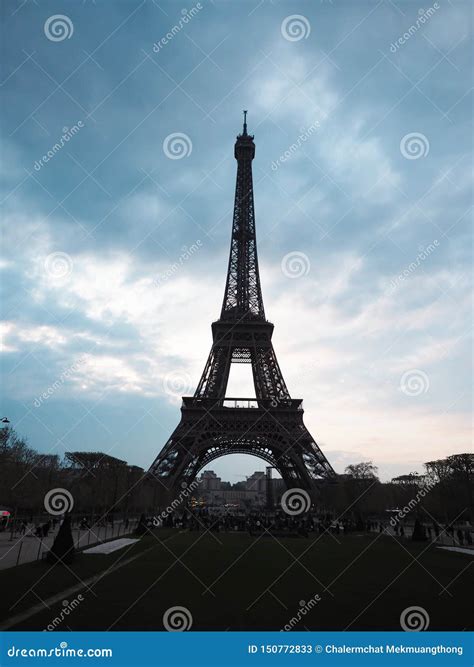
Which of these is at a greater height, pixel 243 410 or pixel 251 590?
pixel 243 410

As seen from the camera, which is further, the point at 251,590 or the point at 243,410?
the point at 243,410

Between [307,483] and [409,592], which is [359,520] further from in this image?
[409,592]

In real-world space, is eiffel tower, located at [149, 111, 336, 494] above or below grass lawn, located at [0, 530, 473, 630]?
above

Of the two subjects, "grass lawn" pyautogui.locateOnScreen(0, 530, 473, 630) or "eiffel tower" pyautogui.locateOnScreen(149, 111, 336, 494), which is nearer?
"grass lawn" pyautogui.locateOnScreen(0, 530, 473, 630)

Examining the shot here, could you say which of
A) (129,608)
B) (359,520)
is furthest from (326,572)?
(359,520)
